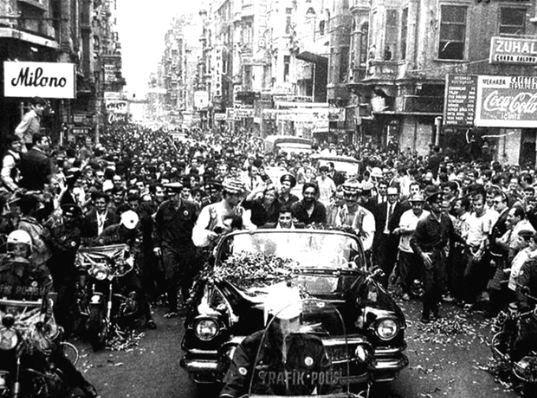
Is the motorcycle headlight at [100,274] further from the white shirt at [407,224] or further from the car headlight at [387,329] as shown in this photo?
the white shirt at [407,224]

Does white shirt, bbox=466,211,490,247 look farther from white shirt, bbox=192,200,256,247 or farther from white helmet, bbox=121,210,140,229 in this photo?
white helmet, bbox=121,210,140,229

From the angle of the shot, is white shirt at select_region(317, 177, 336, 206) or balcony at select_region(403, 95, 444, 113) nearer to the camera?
white shirt at select_region(317, 177, 336, 206)

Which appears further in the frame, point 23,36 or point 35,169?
point 23,36

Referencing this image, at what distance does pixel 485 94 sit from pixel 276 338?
14449mm

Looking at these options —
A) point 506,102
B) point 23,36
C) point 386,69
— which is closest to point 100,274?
point 23,36

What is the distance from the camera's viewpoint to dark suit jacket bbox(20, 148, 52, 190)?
38.9ft

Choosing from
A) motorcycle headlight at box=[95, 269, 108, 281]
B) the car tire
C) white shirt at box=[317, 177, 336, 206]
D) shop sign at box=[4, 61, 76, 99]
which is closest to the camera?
the car tire

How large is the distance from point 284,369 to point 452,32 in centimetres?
2790

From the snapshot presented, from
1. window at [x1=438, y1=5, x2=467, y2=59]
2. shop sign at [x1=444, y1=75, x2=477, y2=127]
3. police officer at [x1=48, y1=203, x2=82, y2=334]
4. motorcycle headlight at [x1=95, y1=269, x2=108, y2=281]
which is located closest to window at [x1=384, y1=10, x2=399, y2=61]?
window at [x1=438, y1=5, x2=467, y2=59]

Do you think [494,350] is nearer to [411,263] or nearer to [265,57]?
[411,263]

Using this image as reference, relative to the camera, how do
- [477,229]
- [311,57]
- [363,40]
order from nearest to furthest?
[477,229]
[363,40]
[311,57]

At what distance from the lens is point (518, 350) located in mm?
6680

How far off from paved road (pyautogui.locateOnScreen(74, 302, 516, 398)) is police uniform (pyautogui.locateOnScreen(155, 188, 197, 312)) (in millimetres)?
613

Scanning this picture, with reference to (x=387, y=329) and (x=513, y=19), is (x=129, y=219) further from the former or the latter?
(x=513, y=19)
